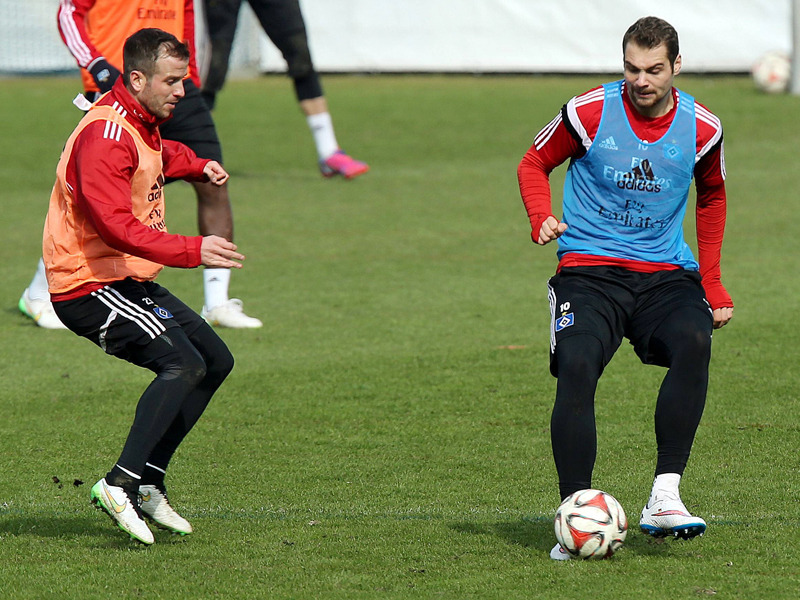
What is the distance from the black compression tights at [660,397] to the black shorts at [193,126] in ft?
12.3

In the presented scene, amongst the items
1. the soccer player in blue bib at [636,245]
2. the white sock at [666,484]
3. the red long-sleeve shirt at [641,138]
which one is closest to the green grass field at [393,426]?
the white sock at [666,484]

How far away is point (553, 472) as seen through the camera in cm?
505

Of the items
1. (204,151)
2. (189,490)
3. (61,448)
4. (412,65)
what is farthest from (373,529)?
(412,65)

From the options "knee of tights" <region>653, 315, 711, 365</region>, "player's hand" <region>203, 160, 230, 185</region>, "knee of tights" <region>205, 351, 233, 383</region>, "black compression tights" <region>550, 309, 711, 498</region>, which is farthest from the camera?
"player's hand" <region>203, 160, 230, 185</region>

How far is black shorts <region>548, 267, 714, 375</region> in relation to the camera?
14.2ft

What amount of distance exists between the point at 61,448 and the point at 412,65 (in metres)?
16.4

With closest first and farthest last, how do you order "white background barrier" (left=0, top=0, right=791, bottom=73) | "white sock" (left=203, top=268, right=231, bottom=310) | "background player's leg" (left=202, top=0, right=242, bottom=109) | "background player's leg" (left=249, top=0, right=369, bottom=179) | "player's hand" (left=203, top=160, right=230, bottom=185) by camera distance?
1. "player's hand" (left=203, top=160, right=230, bottom=185)
2. "white sock" (left=203, top=268, right=231, bottom=310)
3. "background player's leg" (left=249, top=0, right=369, bottom=179)
4. "background player's leg" (left=202, top=0, right=242, bottom=109)
5. "white background barrier" (left=0, top=0, right=791, bottom=73)

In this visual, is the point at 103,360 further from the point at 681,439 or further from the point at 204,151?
the point at 681,439

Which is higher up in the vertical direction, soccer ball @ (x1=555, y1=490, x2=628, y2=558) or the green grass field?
soccer ball @ (x1=555, y1=490, x2=628, y2=558)

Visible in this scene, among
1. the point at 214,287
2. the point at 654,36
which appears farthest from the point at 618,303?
the point at 214,287

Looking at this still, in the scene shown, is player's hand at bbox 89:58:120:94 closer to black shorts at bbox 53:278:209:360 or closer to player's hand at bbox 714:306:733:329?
black shorts at bbox 53:278:209:360

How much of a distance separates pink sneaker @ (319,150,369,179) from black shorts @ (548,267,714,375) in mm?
7754

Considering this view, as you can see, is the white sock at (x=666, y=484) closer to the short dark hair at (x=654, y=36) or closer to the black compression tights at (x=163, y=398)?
the short dark hair at (x=654, y=36)

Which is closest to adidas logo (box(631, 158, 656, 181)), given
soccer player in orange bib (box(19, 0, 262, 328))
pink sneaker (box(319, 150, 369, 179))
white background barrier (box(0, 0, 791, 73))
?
soccer player in orange bib (box(19, 0, 262, 328))
